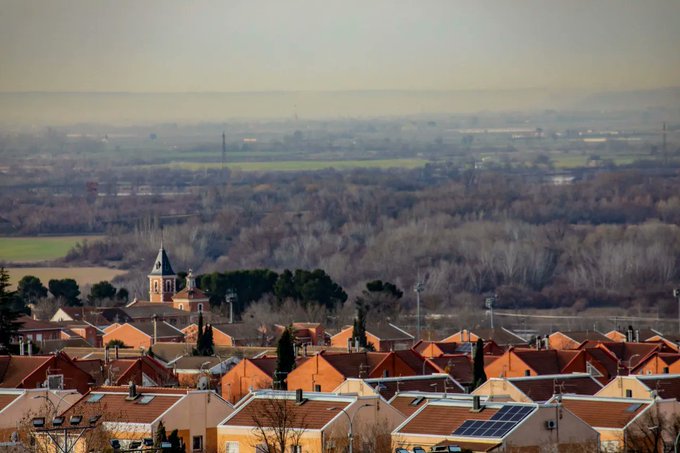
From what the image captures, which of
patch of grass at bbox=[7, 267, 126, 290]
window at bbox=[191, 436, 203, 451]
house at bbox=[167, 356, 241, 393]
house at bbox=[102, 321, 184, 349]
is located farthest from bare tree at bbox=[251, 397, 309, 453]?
patch of grass at bbox=[7, 267, 126, 290]

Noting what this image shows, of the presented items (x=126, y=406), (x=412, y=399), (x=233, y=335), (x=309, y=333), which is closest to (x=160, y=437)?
(x=126, y=406)

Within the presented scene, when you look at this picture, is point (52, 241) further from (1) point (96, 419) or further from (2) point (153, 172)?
(1) point (96, 419)

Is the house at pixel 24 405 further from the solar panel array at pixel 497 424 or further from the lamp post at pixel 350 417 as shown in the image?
the solar panel array at pixel 497 424

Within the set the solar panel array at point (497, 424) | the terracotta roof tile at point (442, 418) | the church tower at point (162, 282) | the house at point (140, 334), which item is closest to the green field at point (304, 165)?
the church tower at point (162, 282)

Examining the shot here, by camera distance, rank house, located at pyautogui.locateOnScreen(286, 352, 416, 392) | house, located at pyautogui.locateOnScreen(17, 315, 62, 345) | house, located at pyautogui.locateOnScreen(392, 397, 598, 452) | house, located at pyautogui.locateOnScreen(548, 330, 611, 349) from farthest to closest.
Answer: house, located at pyautogui.locateOnScreen(17, 315, 62, 345) < house, located at pyautogui.locateOnScreen(548, 330, 611, 349) < house, located at pyautogui.locateOnScreen(286, 352, 416, 392) < house, located at pyautogui.locateOnScreen(392, 397, 598, 452)

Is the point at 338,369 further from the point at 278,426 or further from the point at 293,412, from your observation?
the point at 278,426

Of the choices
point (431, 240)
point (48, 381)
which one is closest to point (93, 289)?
point (431, 240)

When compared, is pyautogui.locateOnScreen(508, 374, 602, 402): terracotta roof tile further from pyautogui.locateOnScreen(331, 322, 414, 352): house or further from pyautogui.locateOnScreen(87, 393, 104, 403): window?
pyautogui.locateOnScreen(331, 322, 414, 352): house
